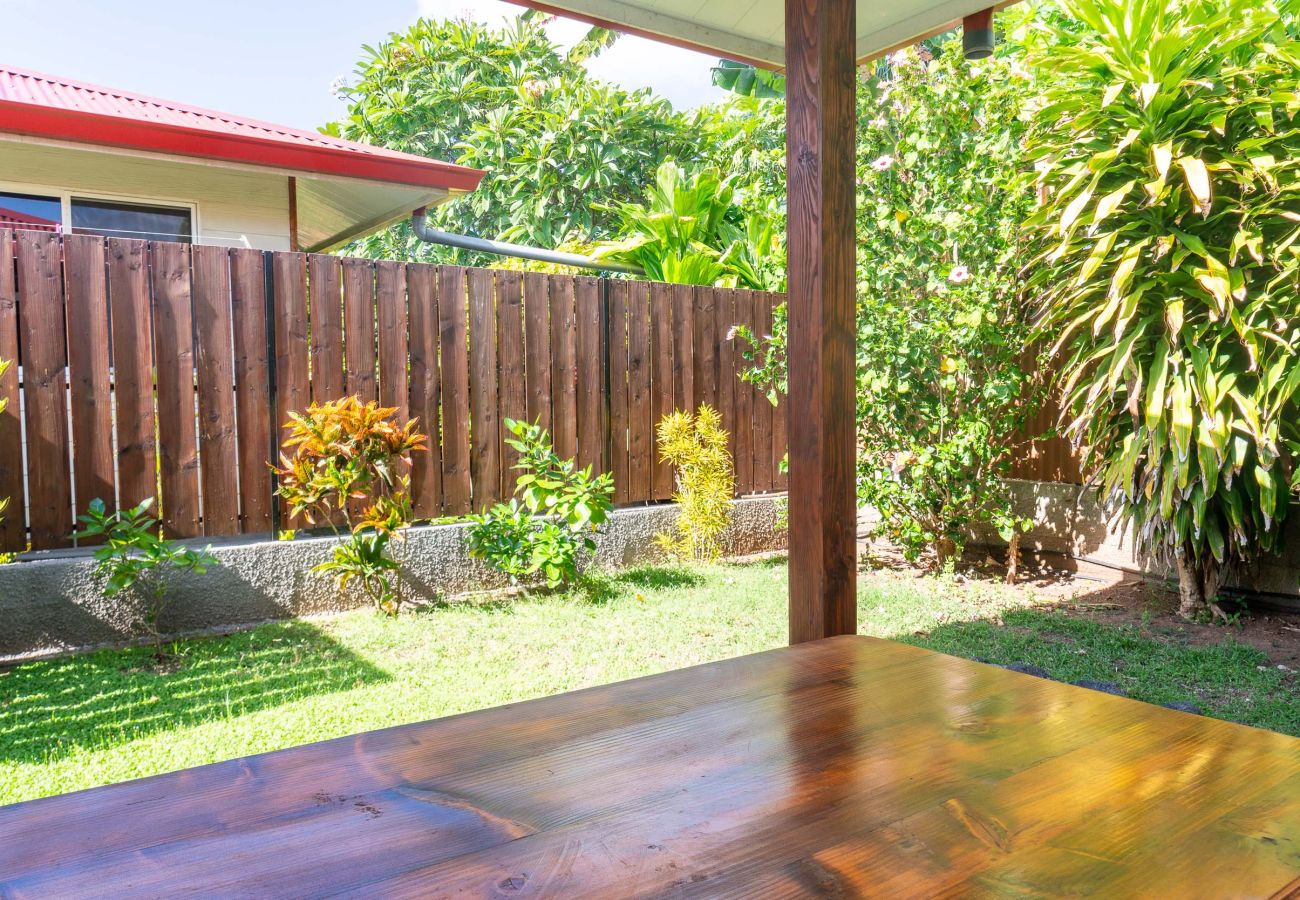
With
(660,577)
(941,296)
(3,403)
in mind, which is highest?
(941,296)

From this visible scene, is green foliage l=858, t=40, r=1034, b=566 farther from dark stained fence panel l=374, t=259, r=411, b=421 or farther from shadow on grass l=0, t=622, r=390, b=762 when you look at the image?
shadow on grass l=0, t=622, r=390, b=762

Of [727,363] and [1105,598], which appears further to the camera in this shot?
[727,363]

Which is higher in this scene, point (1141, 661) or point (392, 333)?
point (392, 333)

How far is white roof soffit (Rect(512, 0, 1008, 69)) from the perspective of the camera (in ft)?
8.68

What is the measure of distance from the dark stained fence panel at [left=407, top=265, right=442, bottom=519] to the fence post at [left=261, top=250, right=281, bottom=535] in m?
0.66

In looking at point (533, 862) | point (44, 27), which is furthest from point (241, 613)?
point (44, 27)

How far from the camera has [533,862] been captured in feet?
2.41

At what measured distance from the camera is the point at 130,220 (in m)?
5.79

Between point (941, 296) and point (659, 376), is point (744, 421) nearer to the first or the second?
point (659, 376)

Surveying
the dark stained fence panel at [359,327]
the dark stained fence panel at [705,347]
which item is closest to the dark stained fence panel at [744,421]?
the dark stained fence panel at [705,347]

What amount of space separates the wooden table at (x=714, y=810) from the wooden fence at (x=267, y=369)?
3.41m

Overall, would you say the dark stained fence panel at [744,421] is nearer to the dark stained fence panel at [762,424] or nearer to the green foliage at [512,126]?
the dark stained fence panel at [762,424]

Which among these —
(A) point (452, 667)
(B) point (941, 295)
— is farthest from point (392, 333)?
(B) point (941, 295)

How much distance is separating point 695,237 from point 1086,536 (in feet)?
18.2
